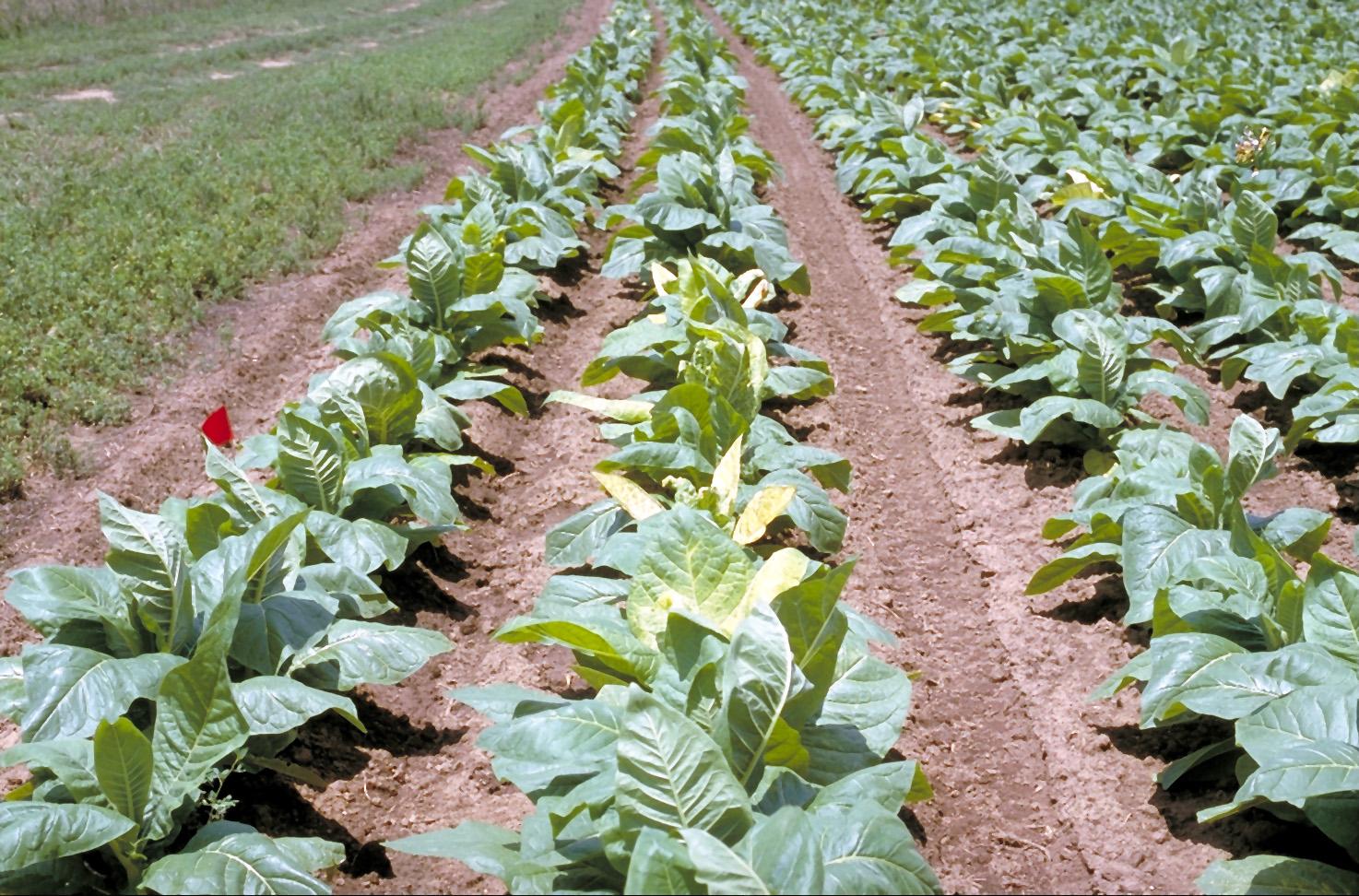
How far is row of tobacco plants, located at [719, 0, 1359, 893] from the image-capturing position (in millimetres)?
2680

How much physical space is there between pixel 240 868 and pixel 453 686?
1.17 meters

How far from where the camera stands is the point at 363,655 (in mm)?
3029

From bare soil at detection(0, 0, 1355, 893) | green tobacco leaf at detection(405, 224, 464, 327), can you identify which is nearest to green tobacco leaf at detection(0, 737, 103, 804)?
bare soil at detection(0, 0, 1355, 893)

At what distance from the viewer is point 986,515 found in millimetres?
4539

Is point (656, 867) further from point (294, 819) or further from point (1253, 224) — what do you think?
point (1253, 224)

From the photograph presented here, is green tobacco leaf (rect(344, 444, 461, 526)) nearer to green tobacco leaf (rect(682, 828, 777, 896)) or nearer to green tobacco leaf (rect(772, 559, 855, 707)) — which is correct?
green tobacco leaf (rect(772, 559, 855, 707))

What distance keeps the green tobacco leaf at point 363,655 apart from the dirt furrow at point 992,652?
4.37 ft

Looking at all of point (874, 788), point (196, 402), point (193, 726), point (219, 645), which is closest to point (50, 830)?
point (193, 726)

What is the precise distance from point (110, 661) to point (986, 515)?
10.2 feet

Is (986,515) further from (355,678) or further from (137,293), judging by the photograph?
(137,293)

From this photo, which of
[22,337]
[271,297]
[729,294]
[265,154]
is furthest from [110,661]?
[265,154]

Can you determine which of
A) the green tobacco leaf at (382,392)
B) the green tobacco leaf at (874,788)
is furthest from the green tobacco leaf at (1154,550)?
the green tobacco leaf at (382,392)

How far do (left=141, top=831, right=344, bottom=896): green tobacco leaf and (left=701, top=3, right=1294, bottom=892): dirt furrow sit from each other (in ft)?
4.78

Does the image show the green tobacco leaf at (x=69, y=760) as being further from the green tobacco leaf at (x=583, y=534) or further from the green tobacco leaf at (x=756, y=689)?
the green tobacco leaf at (x=583, y=534)
